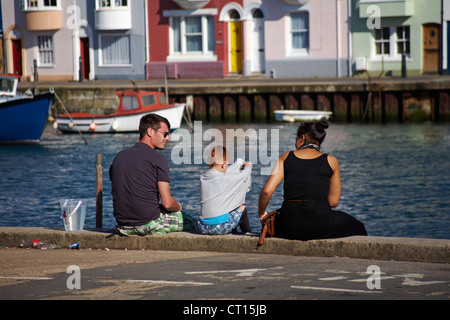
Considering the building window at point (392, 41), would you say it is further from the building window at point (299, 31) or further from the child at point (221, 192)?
the child at point (221, 192)

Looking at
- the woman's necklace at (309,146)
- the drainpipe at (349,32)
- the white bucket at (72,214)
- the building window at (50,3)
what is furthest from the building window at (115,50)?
the woman's necklace at (309,146)

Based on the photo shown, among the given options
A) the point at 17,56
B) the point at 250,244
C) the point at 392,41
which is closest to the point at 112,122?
the point at 17,56

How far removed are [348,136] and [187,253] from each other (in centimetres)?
2234

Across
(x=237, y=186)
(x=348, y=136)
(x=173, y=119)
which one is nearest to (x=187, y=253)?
(x=237, y=186)

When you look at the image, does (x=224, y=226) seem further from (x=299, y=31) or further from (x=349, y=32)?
(x=299, y=31)

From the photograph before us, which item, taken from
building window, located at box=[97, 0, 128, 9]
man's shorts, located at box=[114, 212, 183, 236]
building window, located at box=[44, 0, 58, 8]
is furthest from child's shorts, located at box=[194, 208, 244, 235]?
building window, located at box=[44, 0, 58, 8]

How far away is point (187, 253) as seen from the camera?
8.00 m

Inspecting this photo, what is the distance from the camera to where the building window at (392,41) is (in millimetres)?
36406

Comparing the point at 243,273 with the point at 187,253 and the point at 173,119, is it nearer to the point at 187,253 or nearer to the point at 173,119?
the point at 187,253

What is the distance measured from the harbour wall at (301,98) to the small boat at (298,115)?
0.42 meters

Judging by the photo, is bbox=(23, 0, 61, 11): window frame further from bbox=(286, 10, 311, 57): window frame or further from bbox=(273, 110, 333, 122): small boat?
bbox=(273, 110, 333, 122): small boat

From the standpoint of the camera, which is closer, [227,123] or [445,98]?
[445,98]

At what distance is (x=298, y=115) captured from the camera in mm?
33469

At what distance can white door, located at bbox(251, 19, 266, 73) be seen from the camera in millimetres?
38844
